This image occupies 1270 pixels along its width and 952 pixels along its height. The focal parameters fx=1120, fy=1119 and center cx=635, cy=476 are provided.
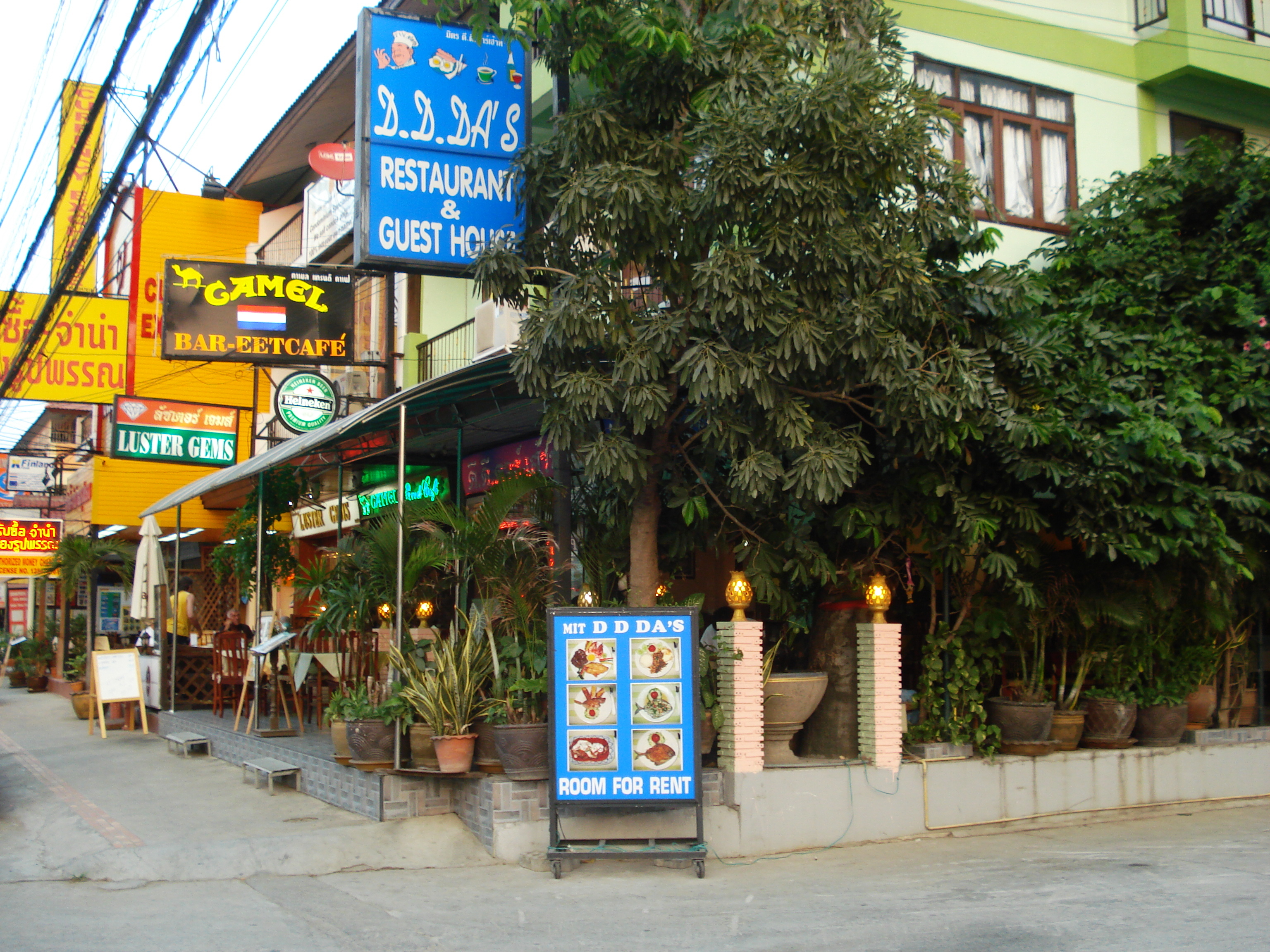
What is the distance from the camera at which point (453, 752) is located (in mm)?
8258

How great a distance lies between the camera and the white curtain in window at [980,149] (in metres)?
12.4

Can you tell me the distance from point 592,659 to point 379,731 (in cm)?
190

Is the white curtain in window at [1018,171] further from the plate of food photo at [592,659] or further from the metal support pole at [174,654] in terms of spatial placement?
the metal support pole at [174,654]

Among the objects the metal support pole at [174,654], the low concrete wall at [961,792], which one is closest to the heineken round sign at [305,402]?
the metal support pole at [174,654]

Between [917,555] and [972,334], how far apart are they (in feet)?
6.66

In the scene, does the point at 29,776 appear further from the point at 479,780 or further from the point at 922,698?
the point at 922,698

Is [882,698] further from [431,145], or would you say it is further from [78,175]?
[78,175]

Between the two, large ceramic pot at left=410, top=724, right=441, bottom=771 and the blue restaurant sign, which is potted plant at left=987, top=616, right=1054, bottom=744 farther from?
the blue restaurant sign

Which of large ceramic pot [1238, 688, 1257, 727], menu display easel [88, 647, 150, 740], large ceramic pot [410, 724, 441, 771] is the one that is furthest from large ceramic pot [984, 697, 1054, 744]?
menu display easel [88, 647, 150, 740]

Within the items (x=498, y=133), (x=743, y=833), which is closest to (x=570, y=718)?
(x=743, y=833)

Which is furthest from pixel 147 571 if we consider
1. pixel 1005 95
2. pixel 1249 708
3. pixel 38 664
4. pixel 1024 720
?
pixel 1249 708

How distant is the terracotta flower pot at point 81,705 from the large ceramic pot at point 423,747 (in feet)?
34.1

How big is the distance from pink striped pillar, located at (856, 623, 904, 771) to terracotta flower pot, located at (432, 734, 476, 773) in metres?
3.29

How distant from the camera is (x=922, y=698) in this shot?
10.0m
